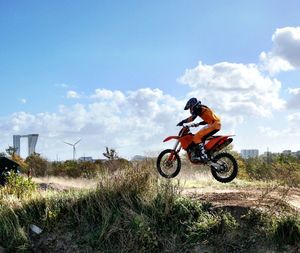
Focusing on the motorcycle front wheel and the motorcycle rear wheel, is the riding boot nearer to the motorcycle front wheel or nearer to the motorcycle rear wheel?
the motorcycle rear wheel

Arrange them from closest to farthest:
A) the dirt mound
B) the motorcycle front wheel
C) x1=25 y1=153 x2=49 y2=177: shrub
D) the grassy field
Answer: the grassy field, the dirt mound, the motorcycle front wheel, x1=25 y1=153 x2=49 y2=177: shrub

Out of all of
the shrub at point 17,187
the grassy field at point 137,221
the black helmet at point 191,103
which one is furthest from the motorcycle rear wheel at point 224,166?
the shrub at point 17,187

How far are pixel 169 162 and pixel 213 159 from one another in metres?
1.22

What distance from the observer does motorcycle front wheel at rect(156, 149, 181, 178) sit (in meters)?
13.2

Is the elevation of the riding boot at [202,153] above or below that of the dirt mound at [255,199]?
above

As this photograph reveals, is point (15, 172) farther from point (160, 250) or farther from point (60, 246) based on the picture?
point (160, 250)

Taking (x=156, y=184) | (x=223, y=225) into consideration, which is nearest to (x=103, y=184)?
(x=156, y=184)

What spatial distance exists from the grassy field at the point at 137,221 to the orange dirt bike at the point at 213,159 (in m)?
1.26

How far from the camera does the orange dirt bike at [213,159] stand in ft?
41.6

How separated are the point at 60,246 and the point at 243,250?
3.78 meters

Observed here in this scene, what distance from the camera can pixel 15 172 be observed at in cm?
1523

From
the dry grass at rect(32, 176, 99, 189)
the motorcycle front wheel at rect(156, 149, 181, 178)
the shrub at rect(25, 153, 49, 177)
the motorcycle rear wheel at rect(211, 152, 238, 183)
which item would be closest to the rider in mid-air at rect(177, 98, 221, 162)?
the motorcycle rear wheel at rect(211, 152, 238, 183)

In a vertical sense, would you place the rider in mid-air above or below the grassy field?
above

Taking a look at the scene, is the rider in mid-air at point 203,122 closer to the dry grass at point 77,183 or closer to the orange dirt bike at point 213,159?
the orange dirt bike at point 213,159
